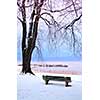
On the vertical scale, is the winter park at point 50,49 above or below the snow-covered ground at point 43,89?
above

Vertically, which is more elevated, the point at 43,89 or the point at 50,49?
the point at 50,49

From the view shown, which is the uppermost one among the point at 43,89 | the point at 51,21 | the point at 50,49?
the point at 51,21

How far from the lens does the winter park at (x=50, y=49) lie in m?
1.14

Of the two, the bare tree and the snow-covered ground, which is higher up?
the bare tree

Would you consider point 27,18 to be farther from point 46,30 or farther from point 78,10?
point 78,10

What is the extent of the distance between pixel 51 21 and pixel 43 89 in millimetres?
366

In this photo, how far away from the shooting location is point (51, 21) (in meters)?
1.15

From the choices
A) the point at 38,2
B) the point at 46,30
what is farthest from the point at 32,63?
the point at 38,2

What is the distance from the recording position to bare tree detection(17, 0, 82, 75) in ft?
3.76

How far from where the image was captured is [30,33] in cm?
115

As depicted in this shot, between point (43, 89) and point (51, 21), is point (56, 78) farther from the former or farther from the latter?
point (51, 21)

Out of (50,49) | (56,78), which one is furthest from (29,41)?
(56,78)

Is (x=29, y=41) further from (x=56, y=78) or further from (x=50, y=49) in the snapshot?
(x=56, y=78)

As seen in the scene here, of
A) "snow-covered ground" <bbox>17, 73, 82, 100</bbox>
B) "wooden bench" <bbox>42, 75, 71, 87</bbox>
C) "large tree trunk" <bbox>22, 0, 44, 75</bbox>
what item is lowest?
"snow-covered ground" <bbox>17, 73, 82, 100</bbox>
